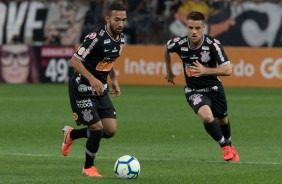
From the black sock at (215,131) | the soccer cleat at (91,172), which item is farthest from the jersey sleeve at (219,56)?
the soccer cleat at (91,172)

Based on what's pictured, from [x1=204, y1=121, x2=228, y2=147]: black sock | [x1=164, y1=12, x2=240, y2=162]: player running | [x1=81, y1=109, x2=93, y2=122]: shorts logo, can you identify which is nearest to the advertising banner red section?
[x1=164, y1=12, x2=240, y2=162]: player running

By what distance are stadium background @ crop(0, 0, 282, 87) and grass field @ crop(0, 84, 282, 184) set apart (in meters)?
2.32

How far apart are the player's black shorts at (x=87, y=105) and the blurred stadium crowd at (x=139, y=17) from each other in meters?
18.7

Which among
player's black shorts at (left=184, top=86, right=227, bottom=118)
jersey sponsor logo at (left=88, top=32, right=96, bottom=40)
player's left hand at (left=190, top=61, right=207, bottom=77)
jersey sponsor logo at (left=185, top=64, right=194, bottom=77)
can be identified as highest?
jersey sponsor logo at (left=88, top=32, right=96, bottom=40)

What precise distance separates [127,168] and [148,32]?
68.2 ft

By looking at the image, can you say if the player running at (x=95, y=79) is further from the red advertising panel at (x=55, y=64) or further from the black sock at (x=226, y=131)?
the red advertising panel at (x=55, y=64)

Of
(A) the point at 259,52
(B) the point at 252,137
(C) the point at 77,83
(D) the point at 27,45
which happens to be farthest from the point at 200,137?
(D) the point at 27,45

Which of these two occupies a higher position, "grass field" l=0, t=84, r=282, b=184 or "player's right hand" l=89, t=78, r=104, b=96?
"player's right hand" l=89, t=78, r=104, b=96

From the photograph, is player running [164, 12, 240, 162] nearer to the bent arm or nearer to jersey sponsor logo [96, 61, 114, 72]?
jersey sponsor logo [96, 61, 114, 72]

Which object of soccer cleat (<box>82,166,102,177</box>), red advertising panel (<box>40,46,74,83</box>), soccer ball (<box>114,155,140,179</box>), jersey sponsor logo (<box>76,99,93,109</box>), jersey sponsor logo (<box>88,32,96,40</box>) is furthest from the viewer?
red advertising panel (<box>40,46,74,83</box>)

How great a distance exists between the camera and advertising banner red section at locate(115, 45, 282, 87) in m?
28.9

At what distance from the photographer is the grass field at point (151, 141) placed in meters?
11.2

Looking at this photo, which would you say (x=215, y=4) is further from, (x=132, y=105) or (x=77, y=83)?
(x=77, y=83)

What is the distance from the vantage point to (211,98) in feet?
44.2
